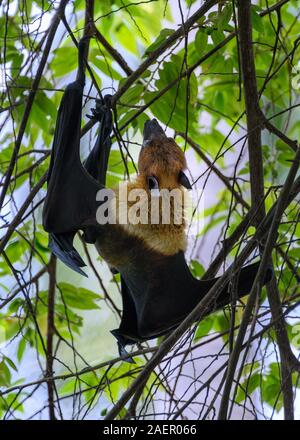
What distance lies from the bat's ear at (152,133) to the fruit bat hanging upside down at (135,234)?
0.21 ft

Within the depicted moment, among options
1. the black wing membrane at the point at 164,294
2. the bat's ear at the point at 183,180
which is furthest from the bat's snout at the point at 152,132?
the black wing membrane at the point at 164,294

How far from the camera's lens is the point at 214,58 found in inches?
124

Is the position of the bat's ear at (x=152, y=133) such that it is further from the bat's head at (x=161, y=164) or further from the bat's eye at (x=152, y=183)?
the bat's eye at (x=152, y=183)

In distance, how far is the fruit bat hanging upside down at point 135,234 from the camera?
2.34 meters

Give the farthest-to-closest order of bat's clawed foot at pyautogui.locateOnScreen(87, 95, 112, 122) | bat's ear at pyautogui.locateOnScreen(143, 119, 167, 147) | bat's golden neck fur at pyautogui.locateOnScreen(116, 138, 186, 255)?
bat's ear at pyautogui.locateOnScreen(143, 119, 167, 147), bat's golden neck fur at pyautogui.locateOnScreen(116, 138, 186, 255), bat's clawed foot at pyautogui.locateOnScreen(87, 95, 112, 122)

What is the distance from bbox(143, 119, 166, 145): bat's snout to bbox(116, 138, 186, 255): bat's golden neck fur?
29 mm

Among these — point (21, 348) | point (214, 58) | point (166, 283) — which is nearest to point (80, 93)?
point (166, 283)

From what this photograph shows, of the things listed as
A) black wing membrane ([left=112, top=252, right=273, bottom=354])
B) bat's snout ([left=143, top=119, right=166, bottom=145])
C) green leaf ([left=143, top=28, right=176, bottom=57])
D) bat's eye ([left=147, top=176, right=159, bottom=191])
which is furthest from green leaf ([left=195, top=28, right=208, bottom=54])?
black wing membrane ([left=112, top=252, right=273, bottom=354])

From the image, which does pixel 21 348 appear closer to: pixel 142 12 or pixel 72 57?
pixel 72 57

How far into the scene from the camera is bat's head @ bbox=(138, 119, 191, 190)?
245 cm

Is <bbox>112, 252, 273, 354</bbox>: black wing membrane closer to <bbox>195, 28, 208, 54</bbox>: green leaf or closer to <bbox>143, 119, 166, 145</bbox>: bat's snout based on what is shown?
<bbox>143, 119, 166, 145</bbox>: bat's snout

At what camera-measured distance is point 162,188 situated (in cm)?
244

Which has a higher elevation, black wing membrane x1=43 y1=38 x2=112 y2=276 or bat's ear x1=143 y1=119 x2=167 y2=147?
bat's ear x1=143 y1=119 x2=167 y2=147
